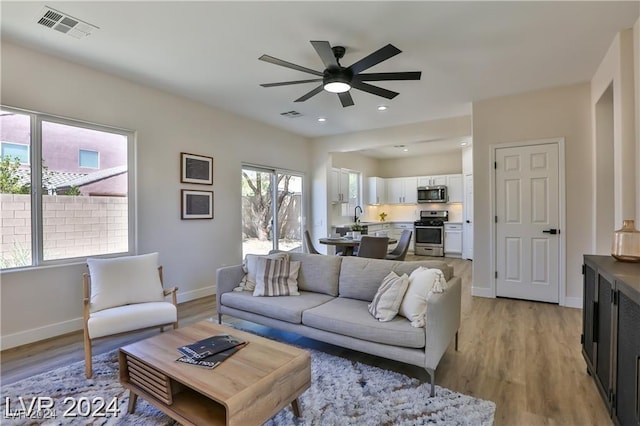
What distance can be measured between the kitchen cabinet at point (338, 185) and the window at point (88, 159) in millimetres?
4305

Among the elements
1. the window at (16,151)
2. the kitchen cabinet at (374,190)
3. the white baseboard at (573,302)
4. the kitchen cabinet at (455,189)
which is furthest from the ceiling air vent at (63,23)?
the kitchen cabinet at (455,189)

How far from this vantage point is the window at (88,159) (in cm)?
350

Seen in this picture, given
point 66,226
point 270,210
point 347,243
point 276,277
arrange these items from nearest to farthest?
point 276,277 → point 66,226 → point 347,243 → point 270,210

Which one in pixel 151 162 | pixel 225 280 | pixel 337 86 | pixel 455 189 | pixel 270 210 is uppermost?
pixel 337 86

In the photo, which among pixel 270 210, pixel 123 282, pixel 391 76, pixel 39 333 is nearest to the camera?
pixel 391 76

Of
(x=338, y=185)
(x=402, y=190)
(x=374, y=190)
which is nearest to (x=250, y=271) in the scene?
(x=338, y=185)

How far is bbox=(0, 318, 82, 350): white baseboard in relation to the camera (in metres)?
2.95

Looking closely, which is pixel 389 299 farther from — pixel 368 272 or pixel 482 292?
pixel 482 292

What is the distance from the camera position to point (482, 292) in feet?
15.2

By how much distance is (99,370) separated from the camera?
2.50m

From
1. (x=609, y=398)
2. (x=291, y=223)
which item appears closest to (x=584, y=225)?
(x=609, y=398)

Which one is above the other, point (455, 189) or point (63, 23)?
point (63, 23)

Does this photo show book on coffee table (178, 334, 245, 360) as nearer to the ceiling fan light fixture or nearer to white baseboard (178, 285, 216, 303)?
the ceiling fan light fixture

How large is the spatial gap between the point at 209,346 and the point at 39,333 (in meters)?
2.41
